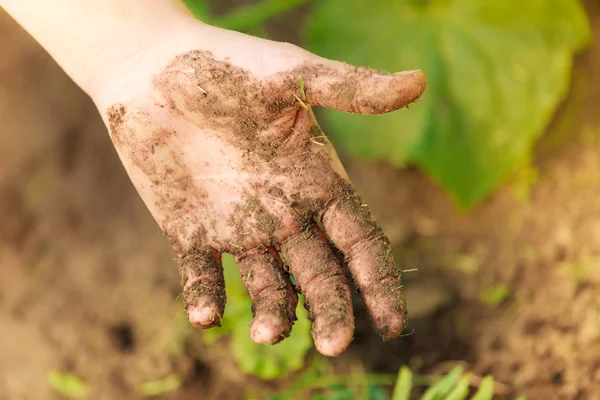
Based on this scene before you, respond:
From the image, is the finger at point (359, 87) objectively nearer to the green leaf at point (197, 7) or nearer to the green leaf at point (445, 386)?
the green leaf at point (445, 386)

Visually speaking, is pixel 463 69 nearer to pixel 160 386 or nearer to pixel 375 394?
pixel 375 394

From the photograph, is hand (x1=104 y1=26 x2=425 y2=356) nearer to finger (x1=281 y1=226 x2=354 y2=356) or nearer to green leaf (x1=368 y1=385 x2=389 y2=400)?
finger (x1=281 y1=226 x2=354 y2=356)

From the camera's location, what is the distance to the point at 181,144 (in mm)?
1372

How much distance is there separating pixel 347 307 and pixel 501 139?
3.99 ft

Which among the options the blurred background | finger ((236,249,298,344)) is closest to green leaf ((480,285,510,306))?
the blurred background

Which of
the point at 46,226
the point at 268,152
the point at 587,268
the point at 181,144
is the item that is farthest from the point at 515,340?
the point at 46,226

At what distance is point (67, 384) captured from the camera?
2055 millimetres

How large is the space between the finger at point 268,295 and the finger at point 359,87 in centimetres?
38

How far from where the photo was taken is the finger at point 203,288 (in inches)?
48.0

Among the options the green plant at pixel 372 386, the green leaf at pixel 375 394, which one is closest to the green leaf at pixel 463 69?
the green plant at pixel 372 386

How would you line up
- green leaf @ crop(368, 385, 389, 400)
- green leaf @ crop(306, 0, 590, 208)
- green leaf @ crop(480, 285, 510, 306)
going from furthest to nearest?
green leaf @ crop(306, 0, 590, 208) → green leaf @ crop(480, 285, 510, 306) → green leaf @ crop(368, 385, 389, 400)

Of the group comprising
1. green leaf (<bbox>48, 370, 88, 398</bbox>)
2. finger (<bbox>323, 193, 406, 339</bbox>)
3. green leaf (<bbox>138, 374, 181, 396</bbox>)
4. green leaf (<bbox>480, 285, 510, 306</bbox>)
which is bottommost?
green leaf (<bbox>480, 285, 510, 306</bbox>)

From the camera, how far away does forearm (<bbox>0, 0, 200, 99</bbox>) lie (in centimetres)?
143

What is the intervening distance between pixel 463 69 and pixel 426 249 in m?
0.69
